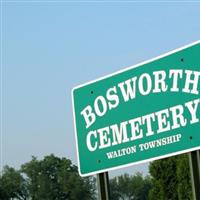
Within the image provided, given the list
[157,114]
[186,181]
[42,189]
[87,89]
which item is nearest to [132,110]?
[157,114]

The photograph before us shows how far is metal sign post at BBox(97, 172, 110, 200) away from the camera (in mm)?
4020

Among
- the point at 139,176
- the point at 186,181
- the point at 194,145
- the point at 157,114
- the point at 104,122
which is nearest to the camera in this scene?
the point at 194,145

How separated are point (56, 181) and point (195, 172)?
54050 mm

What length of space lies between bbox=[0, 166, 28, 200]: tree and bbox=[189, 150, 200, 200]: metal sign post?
52.6 meters

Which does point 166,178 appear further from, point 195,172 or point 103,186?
point 195,172

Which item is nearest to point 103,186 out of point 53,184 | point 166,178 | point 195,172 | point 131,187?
point 195,172

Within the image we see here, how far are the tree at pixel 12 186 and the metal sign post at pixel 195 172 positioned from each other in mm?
52561

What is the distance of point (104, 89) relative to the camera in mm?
3992

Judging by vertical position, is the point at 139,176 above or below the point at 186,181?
above

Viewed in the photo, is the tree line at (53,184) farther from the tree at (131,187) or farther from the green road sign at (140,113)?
the green road sign at (140,113)

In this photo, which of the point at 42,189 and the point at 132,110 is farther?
the point at 42,189

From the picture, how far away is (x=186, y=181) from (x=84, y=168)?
14.9 metres

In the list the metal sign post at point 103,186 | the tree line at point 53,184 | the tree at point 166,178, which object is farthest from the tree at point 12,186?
the metal sign post at point 103,186

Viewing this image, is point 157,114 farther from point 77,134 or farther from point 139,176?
point 139,176
